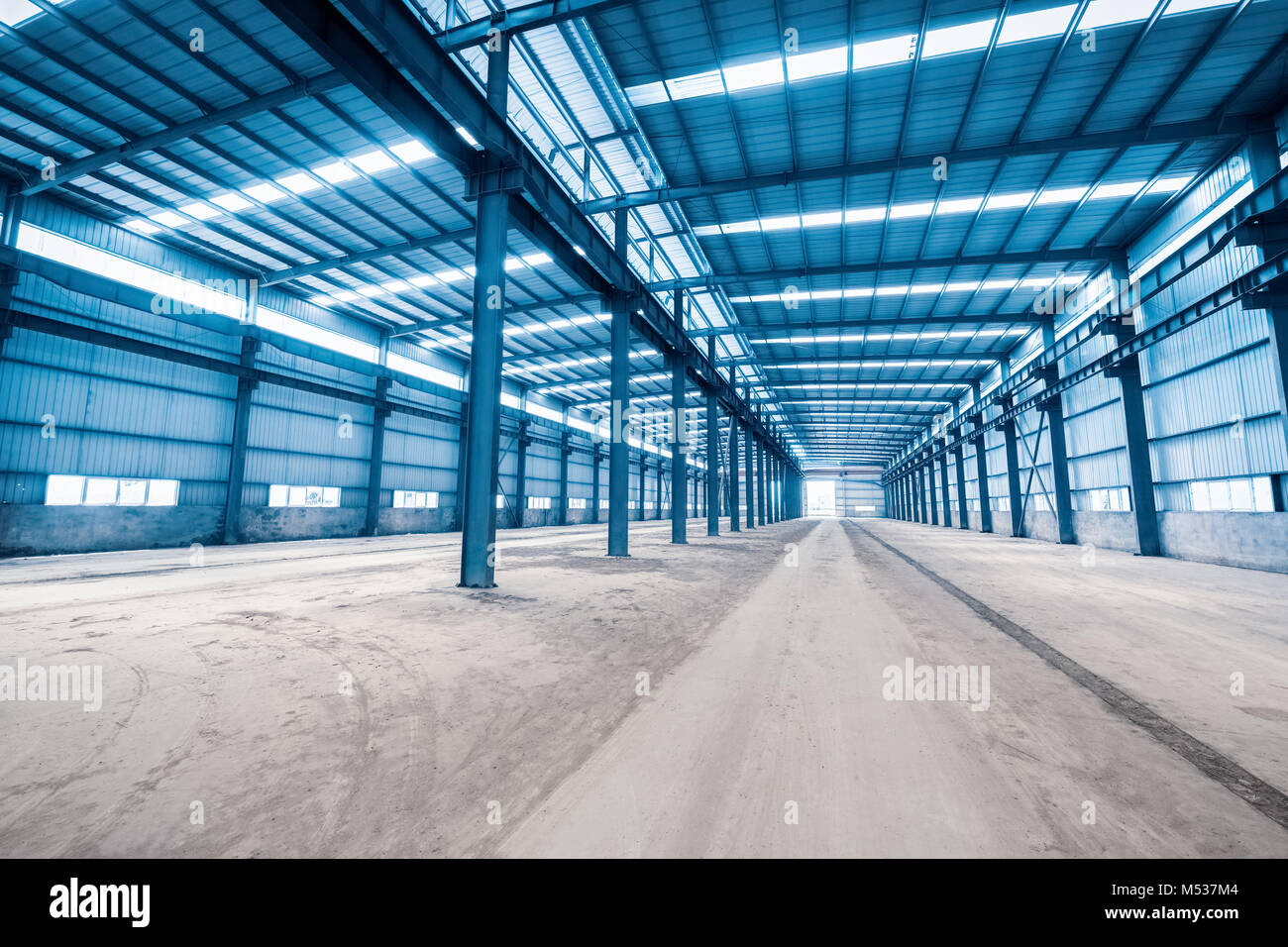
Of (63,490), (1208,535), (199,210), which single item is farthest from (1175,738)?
(63,490)

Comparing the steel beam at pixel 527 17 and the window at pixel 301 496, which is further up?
→ the steel beam at pixel 527 17

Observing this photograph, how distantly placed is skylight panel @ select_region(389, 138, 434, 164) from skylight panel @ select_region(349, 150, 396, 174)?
0.29 metres

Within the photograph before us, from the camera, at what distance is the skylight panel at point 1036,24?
8.15m

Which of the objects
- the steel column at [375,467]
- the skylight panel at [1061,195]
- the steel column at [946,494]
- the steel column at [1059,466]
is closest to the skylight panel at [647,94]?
the skylight panel at [1061,195]

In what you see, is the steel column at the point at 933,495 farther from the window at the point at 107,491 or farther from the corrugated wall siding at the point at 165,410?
the window at the point at 107,491

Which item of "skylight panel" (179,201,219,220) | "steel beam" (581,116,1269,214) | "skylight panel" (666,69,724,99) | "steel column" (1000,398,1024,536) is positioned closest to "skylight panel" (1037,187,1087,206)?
"steel beam" (581,116,1269,214)

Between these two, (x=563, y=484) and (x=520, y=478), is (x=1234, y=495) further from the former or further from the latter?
(x=563, y=484)

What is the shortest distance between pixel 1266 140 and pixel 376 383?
27.1m

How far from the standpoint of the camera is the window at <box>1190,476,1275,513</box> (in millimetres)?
11180

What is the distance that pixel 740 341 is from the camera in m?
24.2

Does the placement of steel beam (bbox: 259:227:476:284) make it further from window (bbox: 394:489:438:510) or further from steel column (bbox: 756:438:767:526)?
steel column (bbox: 756:438:767:526)

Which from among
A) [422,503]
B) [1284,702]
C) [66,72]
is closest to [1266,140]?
[1284,702]

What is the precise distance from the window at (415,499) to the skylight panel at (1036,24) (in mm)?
24948
